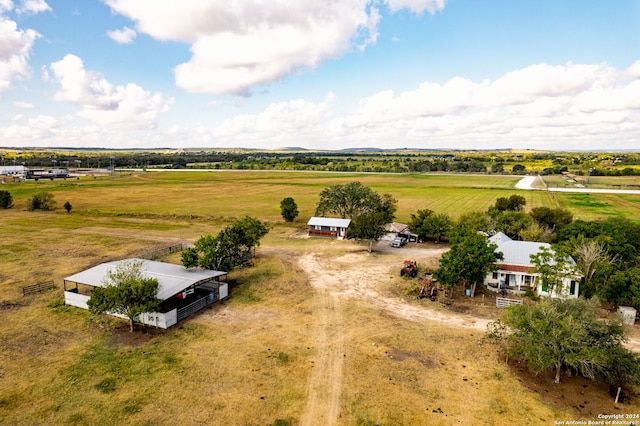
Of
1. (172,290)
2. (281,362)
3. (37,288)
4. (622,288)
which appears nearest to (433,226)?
(622,288)

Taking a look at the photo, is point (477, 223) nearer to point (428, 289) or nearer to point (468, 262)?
point (468, 262)

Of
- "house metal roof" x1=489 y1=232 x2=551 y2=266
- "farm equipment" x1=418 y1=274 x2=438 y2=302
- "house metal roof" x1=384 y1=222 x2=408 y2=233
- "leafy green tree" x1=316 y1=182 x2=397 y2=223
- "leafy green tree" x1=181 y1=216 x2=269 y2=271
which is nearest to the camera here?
"farm equipment" x1=418 y1=274 x2=438 y2=302

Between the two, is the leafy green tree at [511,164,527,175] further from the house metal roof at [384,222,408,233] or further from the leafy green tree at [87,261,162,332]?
the leafy green tree at [87,261,162,332]

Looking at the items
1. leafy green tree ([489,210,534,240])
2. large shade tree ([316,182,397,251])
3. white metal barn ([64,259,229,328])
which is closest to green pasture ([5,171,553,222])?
large shade tree ([316,182,397,251])

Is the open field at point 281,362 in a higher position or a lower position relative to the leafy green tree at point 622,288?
lower

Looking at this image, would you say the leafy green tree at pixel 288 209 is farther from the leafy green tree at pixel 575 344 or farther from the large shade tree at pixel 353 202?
the leafy green tree at pixel 575 344

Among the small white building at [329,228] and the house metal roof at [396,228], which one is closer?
the house metal roof at [396,228]

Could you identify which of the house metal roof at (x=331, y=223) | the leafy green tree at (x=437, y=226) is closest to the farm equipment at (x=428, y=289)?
the leafy green tree at (x=437, y=226)
